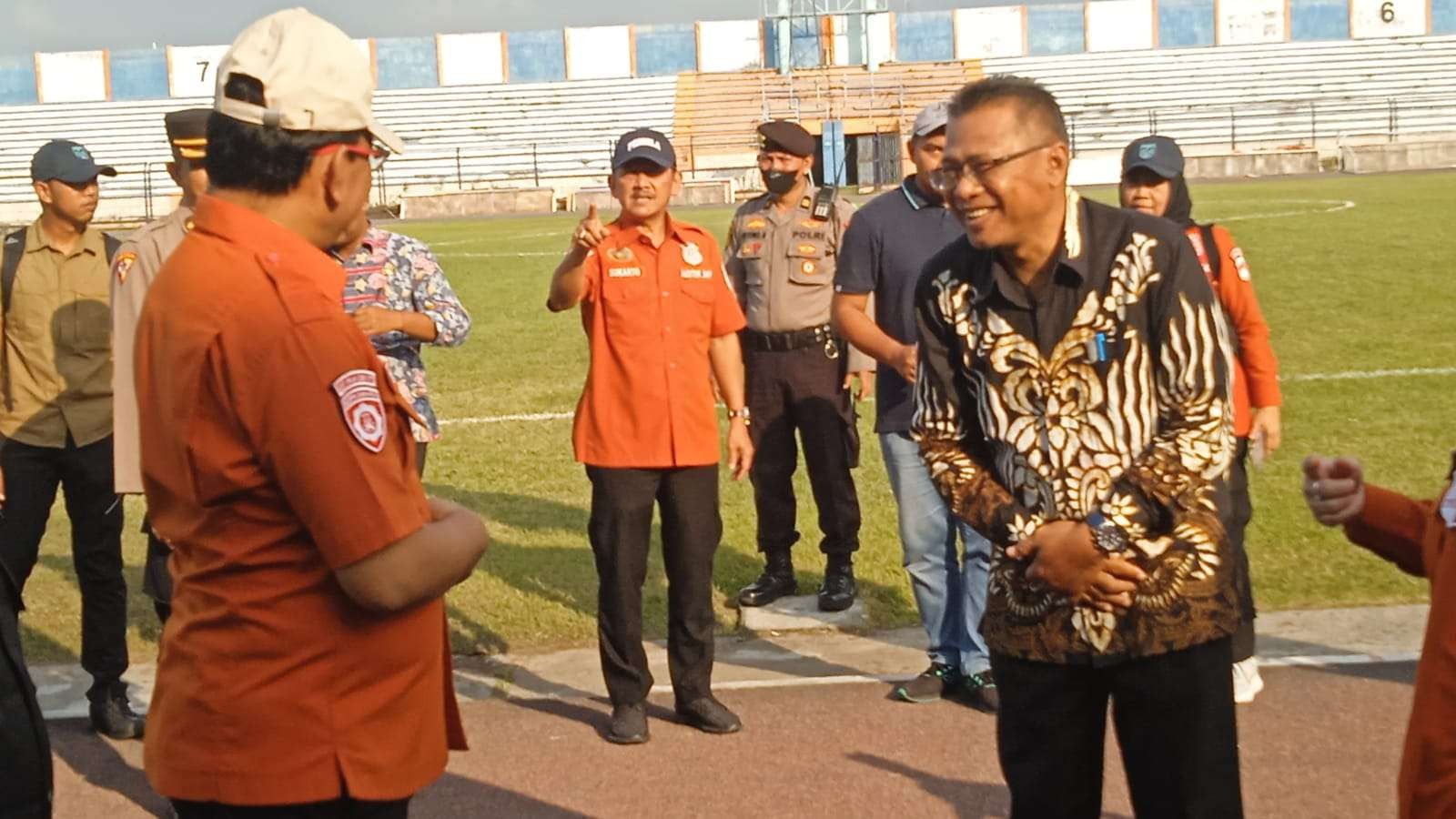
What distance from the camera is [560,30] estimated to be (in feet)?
225

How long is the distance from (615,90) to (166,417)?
64.7 m

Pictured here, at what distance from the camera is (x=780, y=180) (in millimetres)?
8664

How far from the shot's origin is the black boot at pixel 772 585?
334 inches

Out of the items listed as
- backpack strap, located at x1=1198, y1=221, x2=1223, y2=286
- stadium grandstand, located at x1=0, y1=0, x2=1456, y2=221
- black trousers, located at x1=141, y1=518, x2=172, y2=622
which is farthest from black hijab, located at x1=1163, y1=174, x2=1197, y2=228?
stadium grandstand, located at x1=0, y1=0, x2=1456, y2=221

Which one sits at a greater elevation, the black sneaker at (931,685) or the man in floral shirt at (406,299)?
the man in floral shirt at (406,299)

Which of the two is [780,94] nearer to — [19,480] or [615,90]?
[615,90]

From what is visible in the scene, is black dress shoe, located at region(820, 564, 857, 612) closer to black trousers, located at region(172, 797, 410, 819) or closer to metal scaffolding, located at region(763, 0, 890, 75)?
black trousers, located at region(172, 797, 410, 819)

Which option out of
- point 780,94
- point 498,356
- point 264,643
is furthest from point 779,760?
point 780,94

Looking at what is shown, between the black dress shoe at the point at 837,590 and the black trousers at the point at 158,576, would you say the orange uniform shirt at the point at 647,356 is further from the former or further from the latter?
the black dress shoe at the point at 837,590

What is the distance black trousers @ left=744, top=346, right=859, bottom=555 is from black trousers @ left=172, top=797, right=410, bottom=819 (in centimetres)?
567

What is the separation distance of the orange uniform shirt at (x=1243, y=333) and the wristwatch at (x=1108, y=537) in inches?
110

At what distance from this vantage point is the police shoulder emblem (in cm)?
589

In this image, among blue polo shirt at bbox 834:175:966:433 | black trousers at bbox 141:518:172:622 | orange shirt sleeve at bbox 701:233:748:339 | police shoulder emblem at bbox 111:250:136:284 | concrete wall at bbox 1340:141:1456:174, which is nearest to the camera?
police shoulder emblem at bbox 111:250:136:284

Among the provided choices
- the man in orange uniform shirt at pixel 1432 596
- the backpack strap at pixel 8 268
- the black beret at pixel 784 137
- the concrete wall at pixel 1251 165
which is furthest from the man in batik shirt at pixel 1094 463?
the concrete wall at pixel 1251 165
